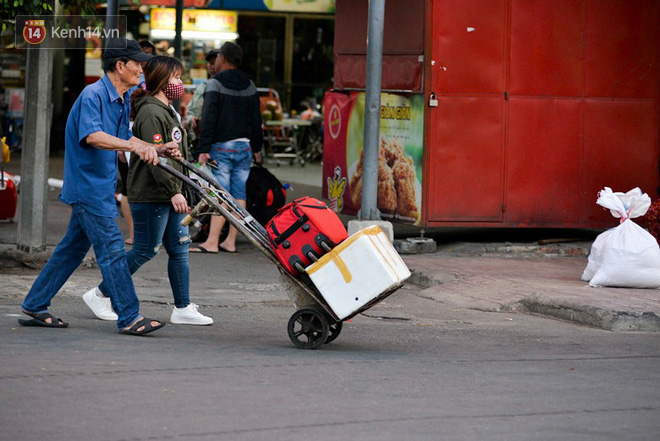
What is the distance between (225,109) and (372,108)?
1.40 meters

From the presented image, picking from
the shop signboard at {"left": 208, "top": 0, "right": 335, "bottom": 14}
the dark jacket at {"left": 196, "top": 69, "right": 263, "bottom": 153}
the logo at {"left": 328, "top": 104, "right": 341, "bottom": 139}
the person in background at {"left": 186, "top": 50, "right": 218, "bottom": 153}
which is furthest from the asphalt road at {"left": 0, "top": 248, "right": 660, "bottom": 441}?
the shop signboard at {"left": 208, "top": 0, "right": 335, "bottom": 14}

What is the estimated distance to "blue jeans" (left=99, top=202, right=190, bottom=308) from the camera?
7.45 meters

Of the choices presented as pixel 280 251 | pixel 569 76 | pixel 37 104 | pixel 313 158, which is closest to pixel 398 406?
pixel 280 251

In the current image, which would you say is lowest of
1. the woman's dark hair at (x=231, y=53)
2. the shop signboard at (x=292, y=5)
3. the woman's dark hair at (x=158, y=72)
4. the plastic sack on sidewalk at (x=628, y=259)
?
the plastic sack on sidewalk at (x=628, y=259)

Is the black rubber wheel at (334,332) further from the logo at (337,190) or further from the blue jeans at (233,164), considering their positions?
the logo at (337,190)

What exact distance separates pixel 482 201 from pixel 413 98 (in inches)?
48.9

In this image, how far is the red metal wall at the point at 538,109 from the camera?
1138cm

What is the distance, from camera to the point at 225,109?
11.0m

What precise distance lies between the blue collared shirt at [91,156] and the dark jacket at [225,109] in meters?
3.80

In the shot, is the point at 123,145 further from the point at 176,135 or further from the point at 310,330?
the point at 310,330

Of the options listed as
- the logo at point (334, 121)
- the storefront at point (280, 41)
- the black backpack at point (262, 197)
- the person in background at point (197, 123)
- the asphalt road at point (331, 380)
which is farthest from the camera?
the storefront at point (280, 41)

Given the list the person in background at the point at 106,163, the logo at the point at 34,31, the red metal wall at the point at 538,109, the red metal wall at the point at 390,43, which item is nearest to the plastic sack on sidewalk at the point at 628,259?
the red metal wall at the point at 538,109

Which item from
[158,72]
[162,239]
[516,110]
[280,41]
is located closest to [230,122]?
[516,110]

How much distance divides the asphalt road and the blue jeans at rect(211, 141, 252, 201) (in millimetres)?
2618
